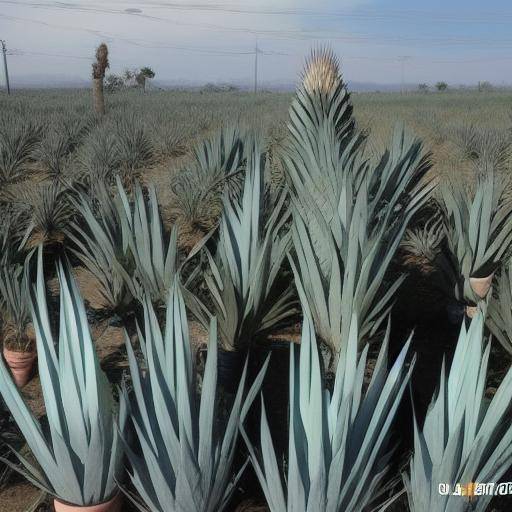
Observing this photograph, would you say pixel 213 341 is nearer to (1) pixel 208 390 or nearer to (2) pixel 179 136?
(1) pixel 208 390

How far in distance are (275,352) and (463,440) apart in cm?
149

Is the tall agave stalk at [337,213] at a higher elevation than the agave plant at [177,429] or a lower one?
higher

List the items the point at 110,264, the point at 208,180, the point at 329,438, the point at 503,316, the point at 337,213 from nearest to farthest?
the point at 329,438 < the point at 337,213 < the point at 503,316 < the point at 110,264 < the point at 208,180

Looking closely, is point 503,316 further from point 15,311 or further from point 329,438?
point 15,311

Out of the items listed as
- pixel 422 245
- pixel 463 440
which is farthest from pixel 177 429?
pixel 422 245

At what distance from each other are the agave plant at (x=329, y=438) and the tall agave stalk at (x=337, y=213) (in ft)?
0.59

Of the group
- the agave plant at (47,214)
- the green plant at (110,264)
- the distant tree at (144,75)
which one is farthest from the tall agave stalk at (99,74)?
the distant tree at (144,75)

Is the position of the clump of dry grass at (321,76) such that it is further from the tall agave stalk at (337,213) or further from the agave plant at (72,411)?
the agave plant at (72,411)

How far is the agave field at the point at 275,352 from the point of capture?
4.65 feet

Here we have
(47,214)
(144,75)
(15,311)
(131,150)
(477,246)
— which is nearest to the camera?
(15,311)

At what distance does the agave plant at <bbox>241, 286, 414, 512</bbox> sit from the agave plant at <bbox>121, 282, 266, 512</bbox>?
11 cm

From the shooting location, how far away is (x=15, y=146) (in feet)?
28.9

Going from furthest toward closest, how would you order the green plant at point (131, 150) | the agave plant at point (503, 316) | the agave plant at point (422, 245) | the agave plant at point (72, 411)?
the green plant at point (131, 150), the agave plant at point (422, 245), the agave plant at point (503, 316), the agave plant at point (72, 411)

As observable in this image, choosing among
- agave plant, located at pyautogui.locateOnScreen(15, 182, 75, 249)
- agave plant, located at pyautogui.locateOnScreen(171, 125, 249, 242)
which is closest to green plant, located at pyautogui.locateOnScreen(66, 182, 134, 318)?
agave plant, located at pyautogui.locateOnScreen(15, 182, 75, 249)
